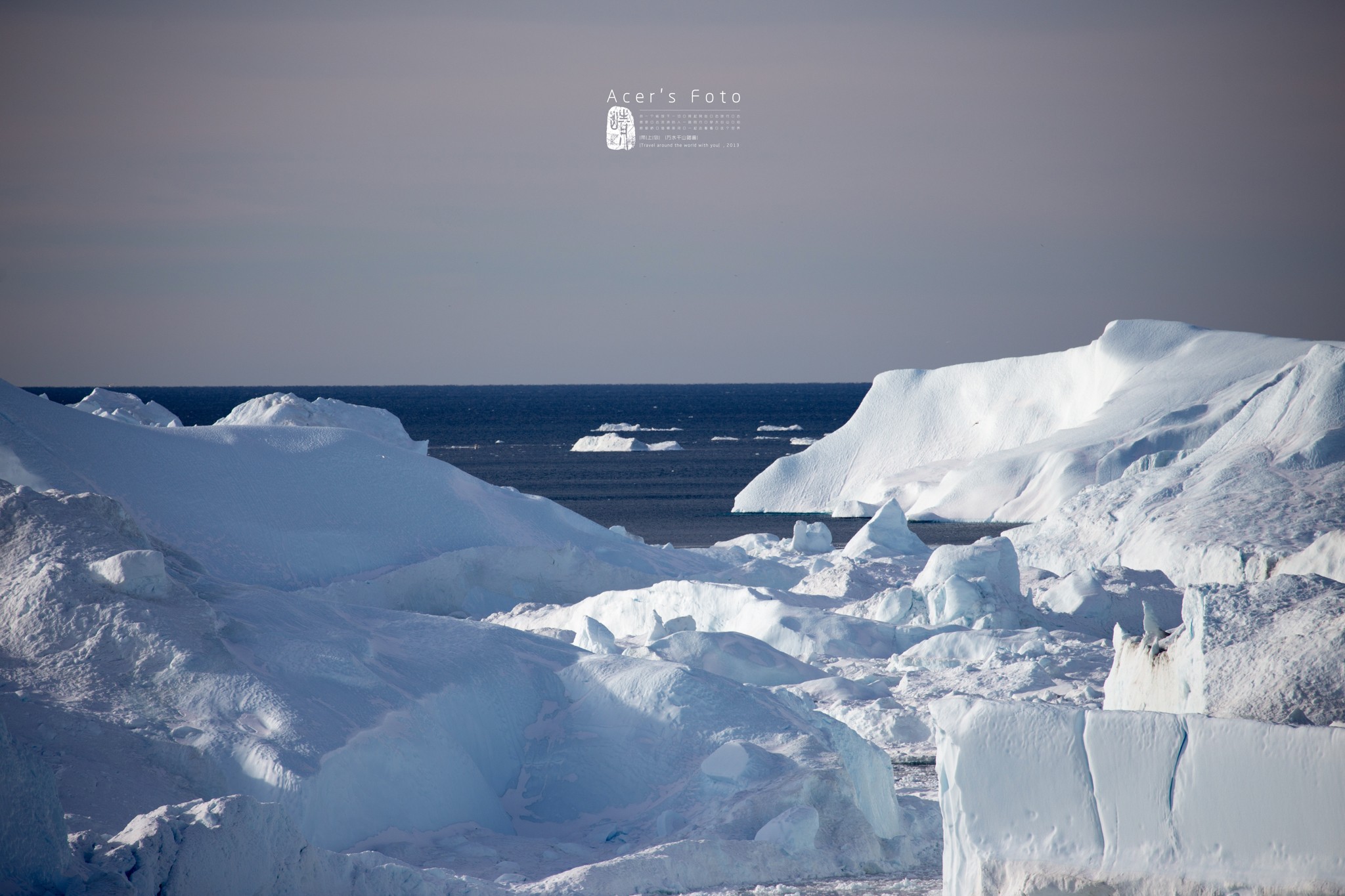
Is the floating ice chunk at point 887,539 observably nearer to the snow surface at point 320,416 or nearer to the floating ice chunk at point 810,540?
the floating ice chunk at point 810,540

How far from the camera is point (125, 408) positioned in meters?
21.1

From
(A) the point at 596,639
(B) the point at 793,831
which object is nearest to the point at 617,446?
(A) the point at 596,639

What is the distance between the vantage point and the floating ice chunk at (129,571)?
616cm

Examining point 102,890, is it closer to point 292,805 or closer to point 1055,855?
point 292,805

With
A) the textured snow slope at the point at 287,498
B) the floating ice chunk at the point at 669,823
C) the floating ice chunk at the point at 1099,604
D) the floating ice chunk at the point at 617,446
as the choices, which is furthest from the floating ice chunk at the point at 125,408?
the floating ice chunk at the point at 617,446

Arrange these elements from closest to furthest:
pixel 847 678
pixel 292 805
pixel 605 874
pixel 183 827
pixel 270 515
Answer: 1. pixel 183 827
2. pixel 605 874
3. pixel 292 805
4. pixel 847 678
5. pixel 270 515

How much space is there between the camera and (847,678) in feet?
31.1

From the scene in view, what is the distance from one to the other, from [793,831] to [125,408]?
18.7m

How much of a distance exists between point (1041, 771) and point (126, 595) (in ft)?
14.8

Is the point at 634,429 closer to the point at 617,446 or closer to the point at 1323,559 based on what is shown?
the point at 617,446

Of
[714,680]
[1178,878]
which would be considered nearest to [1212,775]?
[1178,878]

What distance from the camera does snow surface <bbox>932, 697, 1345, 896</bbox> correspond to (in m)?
3.90

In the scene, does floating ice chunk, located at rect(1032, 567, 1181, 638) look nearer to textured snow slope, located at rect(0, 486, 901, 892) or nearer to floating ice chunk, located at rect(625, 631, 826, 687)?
floating ice chunk, located at rect(625, 631, 826, 687)

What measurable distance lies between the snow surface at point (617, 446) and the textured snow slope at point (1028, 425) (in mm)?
22670
